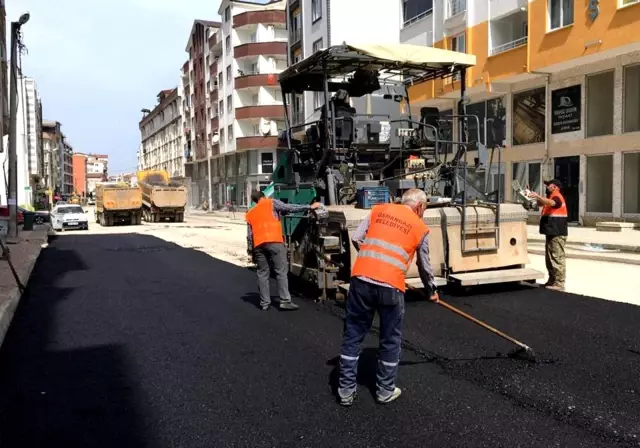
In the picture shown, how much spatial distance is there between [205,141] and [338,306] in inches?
2103

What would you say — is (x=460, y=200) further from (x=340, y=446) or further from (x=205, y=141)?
(x=205, y=141)

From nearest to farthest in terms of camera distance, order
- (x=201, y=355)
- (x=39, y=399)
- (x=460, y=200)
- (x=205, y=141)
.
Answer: (x=39, y=399)
(x=201, y=355)
(x=460, y=200)
(x=205, y=141)

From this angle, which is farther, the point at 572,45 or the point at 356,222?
the point at 572,45

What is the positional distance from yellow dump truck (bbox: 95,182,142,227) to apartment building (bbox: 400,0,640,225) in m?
16.0

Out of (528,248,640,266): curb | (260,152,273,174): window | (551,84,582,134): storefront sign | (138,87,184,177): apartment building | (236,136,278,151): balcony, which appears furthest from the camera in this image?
(138,87,184,177): apartment building

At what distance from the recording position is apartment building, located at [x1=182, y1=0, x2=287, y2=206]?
152ft

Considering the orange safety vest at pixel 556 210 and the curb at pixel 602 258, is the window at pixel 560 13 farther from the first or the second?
the orange safety vest at pixel 556 210

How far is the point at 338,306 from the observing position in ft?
24.3

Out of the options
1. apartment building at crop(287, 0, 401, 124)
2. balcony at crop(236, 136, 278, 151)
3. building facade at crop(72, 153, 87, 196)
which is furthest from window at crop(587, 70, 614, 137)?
building facade at crop(72, 153, 87, 196)

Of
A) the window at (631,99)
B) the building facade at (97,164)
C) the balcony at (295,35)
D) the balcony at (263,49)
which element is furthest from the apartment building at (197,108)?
the building facade at (97,164)

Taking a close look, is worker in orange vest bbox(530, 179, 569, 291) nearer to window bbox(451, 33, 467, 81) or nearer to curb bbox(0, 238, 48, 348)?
curb bbox(0, 238, 48, 348)

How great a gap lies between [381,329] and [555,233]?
505cm

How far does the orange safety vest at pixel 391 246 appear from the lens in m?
4.10

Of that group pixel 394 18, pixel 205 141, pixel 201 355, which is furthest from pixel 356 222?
pixel 205 141
